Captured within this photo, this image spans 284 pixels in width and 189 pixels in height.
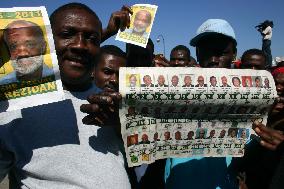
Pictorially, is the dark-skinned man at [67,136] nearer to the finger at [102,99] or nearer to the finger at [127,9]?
→ the finger at [102,99]

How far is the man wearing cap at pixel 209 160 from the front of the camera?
2158 mm

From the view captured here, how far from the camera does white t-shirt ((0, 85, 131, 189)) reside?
167 cm

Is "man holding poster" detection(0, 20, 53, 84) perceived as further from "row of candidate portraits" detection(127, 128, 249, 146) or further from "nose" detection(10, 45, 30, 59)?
"row of candidate portraits" detection(127, 128, 249, 146)

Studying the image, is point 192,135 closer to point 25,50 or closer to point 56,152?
point 56,152

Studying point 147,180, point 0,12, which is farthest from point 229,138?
point 0,12

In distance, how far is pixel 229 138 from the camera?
77.9 inches

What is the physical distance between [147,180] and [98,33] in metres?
1.01

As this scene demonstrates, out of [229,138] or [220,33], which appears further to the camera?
[220,33]

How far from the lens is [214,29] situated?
8.02 feet

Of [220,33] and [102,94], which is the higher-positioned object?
[220,33]

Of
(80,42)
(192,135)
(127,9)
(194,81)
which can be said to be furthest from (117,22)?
(192,135)

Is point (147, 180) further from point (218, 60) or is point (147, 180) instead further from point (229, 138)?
point (218, 60)

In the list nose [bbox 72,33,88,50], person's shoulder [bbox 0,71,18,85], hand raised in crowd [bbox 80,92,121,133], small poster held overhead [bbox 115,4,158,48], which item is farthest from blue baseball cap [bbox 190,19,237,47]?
person's shoulder [bbox 0,71,18,85]

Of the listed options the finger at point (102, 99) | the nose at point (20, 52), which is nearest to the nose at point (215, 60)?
the finger at point (102, 99)
